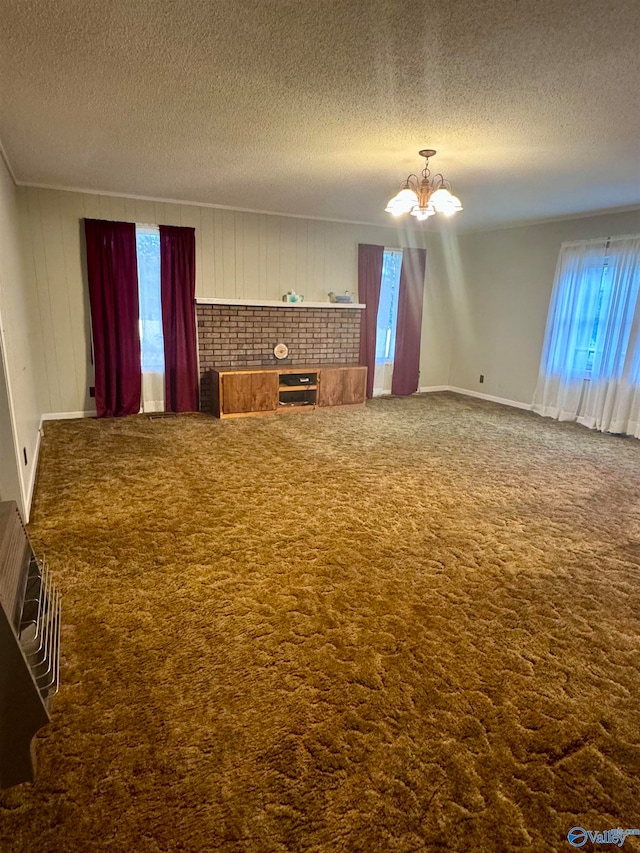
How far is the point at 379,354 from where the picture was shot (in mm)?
7152

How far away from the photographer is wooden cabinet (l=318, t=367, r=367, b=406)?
6.17 metres

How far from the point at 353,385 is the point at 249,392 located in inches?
58.1

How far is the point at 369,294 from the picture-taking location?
6.74 meters

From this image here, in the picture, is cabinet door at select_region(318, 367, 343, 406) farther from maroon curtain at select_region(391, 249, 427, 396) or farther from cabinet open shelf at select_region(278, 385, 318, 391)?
maroon curtain at select_region(391, 249, 427, 396)

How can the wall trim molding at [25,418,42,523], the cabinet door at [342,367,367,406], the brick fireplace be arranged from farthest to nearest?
the cabinet door at [342,367,367,406] → the brick fireplace → the wall trim molding at [25,418,42,523]

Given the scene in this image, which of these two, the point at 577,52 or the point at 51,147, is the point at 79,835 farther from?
the point at 51,147

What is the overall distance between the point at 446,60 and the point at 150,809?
118 inches

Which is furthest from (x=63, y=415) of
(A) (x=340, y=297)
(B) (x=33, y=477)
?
(A) (x=340, y=297)

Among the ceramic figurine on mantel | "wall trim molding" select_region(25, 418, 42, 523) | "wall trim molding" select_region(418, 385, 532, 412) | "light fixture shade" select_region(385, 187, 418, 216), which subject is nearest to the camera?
"wall trim molding" select_region(25, 418, 42, 523)

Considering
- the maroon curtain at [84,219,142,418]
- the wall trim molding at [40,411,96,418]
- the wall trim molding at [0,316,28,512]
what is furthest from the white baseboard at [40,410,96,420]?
the wall trim molding at [0,316,28,512]

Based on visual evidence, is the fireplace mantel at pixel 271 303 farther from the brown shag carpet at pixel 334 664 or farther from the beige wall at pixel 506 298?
the brown shag carpet at pixel 334 664

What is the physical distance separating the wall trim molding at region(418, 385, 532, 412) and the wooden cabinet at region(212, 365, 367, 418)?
1.72 m

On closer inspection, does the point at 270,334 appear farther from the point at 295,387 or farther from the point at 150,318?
the point at 150,318

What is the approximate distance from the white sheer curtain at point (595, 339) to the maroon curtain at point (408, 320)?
1.88 metres
